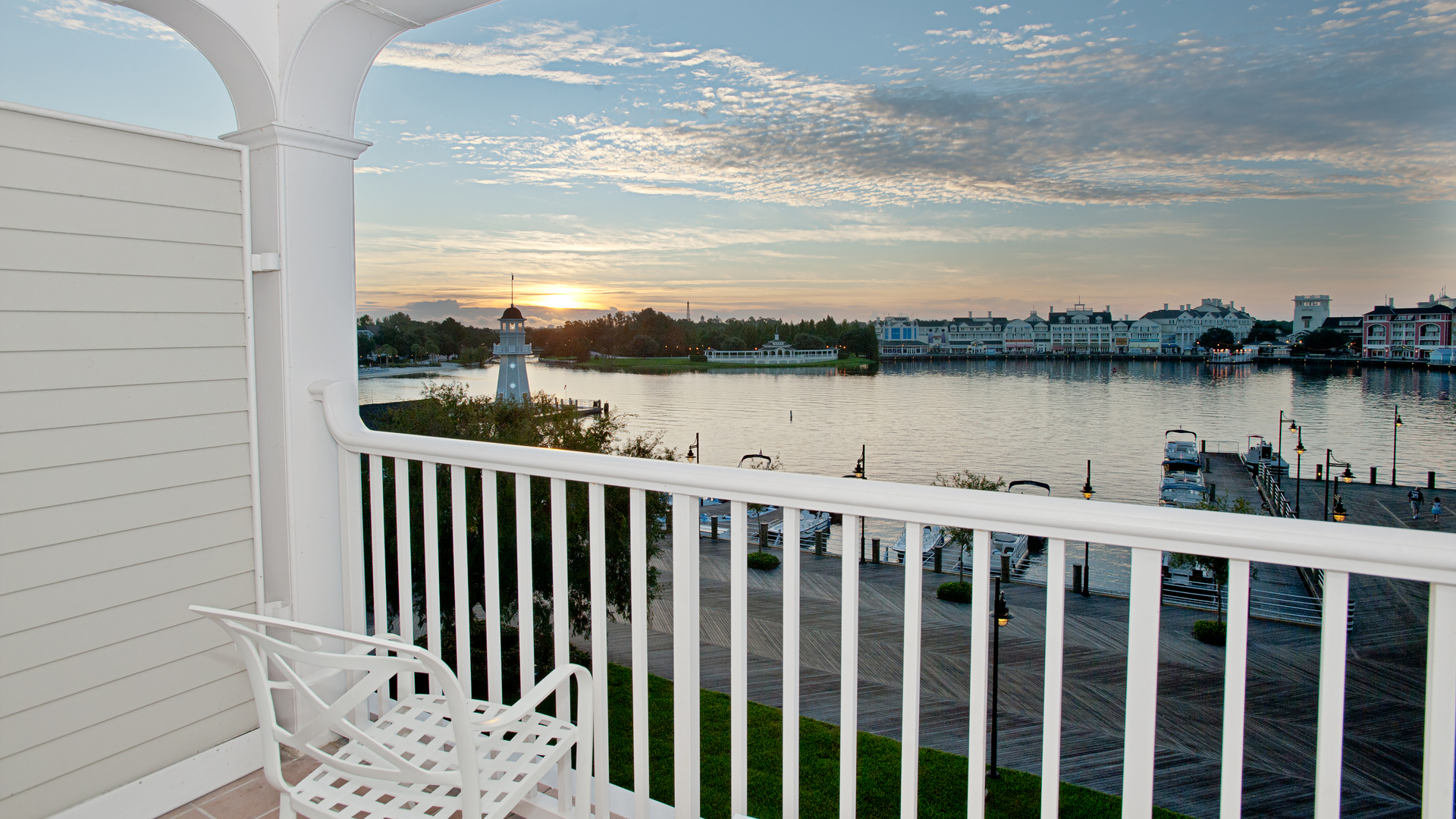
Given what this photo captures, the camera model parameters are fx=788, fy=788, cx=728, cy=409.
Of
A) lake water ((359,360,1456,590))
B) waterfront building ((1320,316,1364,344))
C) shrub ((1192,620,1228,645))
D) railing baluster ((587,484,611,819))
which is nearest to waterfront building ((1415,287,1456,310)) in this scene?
waterfront building ((1320,316,1364,344))

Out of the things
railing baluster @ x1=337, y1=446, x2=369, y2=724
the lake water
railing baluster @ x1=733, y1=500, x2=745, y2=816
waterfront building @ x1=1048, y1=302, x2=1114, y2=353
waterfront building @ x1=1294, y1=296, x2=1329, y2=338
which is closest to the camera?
railing baluster @ x1=733, y1=500, x2=745, y2=816

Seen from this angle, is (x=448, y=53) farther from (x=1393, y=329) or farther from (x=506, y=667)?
(x=1393, y=329)

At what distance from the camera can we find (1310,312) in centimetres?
3262

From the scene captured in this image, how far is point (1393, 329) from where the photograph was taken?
92.6 feet

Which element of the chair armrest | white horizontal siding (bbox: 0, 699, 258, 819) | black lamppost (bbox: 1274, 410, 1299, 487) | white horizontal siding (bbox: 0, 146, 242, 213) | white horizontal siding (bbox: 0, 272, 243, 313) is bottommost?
black lamppost (bbox: 1274, 410, 1299, 487)

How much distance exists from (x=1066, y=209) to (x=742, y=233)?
15.3 metres

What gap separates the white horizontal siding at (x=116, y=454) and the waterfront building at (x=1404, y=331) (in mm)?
33825

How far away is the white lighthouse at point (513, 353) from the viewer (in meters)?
27.5

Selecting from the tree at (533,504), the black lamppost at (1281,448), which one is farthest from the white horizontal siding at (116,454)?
the black lamppost at (1281,448)

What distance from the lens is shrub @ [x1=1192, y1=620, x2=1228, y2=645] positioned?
21062 mm

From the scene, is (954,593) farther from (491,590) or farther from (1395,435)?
(491,590)

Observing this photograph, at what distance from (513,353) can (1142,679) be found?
93.7ft

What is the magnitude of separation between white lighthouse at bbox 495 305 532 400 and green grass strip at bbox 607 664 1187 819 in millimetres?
13882

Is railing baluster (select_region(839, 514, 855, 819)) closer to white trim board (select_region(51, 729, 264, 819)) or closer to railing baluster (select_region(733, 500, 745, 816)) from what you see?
railing baluster (select_region(733, 500, 745, 816))
